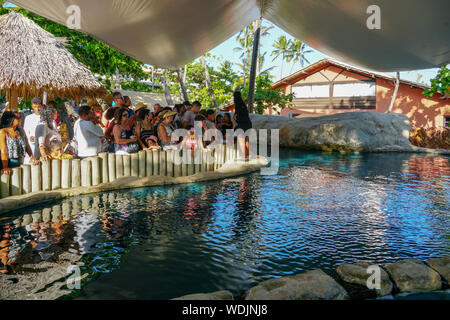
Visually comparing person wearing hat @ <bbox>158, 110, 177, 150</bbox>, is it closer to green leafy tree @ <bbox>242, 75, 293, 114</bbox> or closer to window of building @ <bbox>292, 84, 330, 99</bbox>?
green leafy tree @ <bbox>242, 75, 293, 114</bbox>

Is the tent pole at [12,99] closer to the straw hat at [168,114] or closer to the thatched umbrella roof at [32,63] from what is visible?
the thatched umbrella roof at [32,63]

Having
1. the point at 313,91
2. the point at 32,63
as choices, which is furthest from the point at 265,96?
the point at 32,63

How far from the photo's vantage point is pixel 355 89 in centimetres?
2539

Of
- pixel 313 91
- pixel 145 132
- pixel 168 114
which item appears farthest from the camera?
pixel 313 91

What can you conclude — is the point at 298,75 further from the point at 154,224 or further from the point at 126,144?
the point at 154,224

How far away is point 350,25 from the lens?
22.6 feet

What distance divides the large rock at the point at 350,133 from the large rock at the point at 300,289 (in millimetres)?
12138

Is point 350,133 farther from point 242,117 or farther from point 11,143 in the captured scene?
point 11,143

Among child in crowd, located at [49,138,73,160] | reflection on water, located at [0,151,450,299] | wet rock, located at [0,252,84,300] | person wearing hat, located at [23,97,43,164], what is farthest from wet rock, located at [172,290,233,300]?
person wearing hat, located at [23,97,43,164]

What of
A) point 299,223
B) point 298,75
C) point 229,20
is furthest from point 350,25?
point 298,75

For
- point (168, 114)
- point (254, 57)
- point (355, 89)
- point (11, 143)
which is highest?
point (355, 89)

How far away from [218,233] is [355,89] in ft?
79.3
